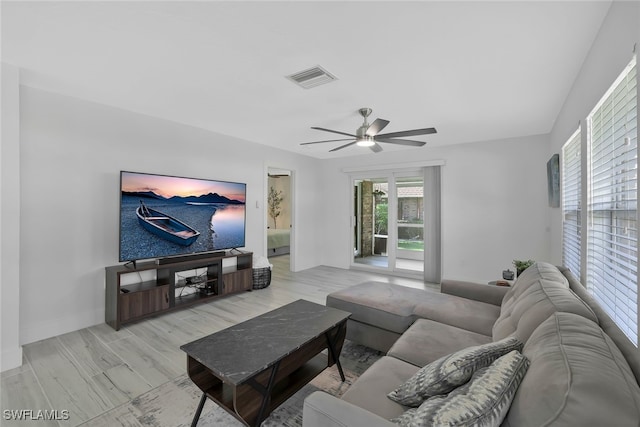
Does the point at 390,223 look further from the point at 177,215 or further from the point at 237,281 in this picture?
the point at 177,215

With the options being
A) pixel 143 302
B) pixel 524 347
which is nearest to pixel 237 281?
pixel 143 302

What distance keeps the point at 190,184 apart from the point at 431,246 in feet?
13.5

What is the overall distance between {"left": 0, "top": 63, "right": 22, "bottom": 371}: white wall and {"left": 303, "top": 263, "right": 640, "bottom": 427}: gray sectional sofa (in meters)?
2.68

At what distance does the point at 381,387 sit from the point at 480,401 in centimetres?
59

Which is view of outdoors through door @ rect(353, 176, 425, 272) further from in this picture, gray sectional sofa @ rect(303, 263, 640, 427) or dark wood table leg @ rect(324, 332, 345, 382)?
dark wood table leg @ rect(324, 332, 345, 382)

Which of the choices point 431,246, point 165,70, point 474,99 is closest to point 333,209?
point 431,246

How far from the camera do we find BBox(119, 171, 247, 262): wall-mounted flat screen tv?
124 inches

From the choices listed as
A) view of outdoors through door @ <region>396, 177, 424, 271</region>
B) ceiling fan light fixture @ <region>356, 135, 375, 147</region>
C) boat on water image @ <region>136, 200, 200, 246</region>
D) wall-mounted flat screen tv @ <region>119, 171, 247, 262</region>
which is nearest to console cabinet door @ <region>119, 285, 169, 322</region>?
wall-mounted flat screen tv @ <region>119, 171, 247, 262</region>

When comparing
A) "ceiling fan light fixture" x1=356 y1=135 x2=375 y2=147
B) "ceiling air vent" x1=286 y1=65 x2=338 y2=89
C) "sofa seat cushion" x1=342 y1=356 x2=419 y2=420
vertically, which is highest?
"ceiling air vent" x1=286 y1=65 x2=338 y2=89

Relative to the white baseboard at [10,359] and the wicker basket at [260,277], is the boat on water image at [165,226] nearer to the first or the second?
the wicker basket at [260,277]

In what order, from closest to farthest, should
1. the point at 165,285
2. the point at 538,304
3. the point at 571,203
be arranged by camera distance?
the point at 538,304
the point at 571,203
the point at 165,285

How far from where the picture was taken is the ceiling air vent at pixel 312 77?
2.33 meters

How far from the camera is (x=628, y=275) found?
131 cm

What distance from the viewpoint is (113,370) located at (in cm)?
222
